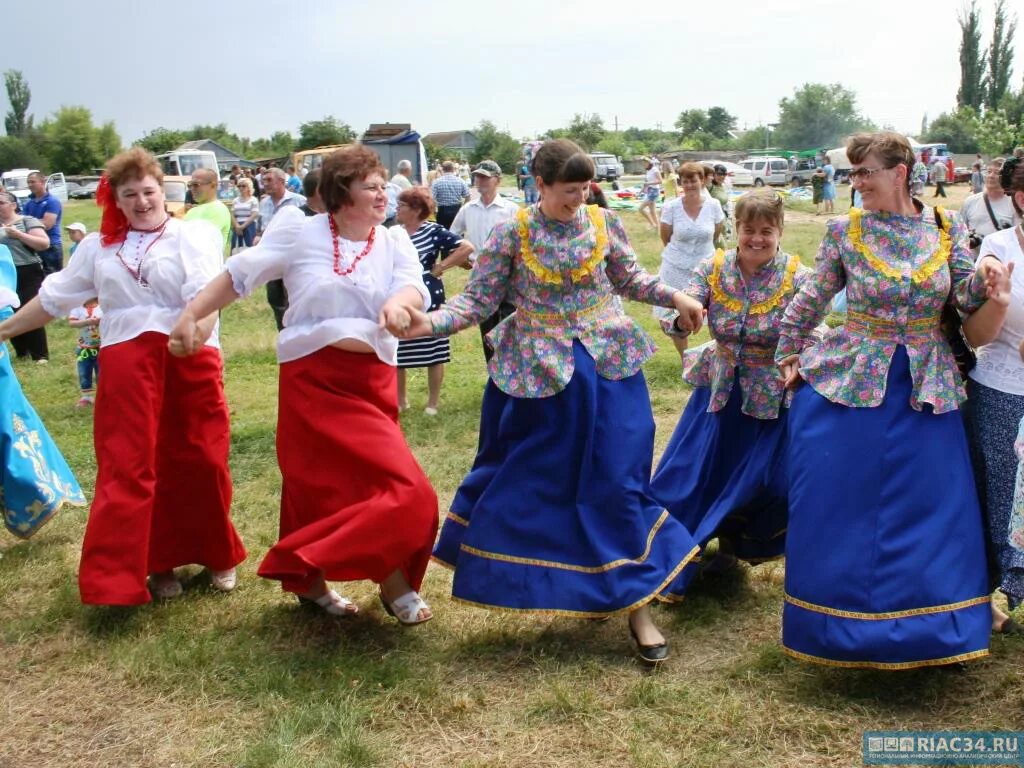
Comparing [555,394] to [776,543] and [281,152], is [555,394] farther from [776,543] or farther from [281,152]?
[281,152]

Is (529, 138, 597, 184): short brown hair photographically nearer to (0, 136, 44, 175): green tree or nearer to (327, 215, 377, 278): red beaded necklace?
(327, 215, 377, 278): red beaded necklace

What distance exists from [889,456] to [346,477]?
6.45ft

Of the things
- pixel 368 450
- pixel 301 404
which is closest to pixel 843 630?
pixel 368 450

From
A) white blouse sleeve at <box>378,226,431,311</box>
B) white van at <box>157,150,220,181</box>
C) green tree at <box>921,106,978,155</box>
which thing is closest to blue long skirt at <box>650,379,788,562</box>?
white blouse sleeve at <box>378,226,431,311</box>

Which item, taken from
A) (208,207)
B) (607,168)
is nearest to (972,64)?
(607,168)

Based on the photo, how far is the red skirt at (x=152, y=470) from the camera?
14.6 feet

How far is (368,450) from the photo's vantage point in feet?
13.2

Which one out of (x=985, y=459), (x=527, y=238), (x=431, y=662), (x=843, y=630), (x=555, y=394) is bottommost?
(x=431, y=662)

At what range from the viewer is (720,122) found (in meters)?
94.8

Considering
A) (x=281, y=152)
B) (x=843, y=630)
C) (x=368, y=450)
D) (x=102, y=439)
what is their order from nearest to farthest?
(x=843, y=630), (x=368, y=450), (x=102, y=439), (x=281, y=152)

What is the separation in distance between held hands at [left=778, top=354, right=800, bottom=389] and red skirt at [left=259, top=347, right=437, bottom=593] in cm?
144

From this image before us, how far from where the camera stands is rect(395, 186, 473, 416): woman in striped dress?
738 cm

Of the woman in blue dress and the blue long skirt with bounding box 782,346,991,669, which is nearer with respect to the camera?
the blue long skirt with bounding box 782,346,991,669

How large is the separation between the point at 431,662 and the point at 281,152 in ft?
214
